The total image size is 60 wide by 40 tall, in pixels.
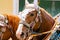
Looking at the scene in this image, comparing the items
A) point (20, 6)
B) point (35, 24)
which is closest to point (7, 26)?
point (35, 24)

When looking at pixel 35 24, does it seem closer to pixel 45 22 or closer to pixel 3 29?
pixel 45 22

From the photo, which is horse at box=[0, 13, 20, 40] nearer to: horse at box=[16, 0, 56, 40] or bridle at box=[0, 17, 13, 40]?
bridle at box=[0, 17, 13, 40]

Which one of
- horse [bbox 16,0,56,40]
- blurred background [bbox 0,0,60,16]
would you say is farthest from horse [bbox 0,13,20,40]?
blurred background [bbox 0,0,60,16]

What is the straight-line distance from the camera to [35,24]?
146cm

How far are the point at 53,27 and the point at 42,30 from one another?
3.4 inches

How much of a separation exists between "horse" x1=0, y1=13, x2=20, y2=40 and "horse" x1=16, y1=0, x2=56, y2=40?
8.2 inches

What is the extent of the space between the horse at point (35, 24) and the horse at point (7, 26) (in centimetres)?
21

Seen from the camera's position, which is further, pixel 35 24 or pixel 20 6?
pixel 20 6

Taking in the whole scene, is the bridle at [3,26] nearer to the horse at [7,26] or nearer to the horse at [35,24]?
the horse at [7,26]

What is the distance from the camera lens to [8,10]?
2682mm

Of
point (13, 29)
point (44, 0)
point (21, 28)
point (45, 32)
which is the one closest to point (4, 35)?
point (13, 29)

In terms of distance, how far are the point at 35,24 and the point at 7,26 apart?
32cm

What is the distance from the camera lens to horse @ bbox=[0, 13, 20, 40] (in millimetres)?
1648

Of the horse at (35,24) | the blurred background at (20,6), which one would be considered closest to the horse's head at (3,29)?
the horse at (35,24)
